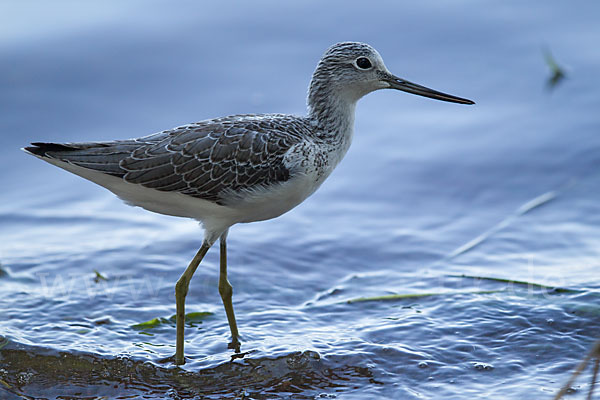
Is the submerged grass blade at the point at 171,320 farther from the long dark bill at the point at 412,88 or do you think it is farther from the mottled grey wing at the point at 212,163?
the long dark bill at the point at 412,88

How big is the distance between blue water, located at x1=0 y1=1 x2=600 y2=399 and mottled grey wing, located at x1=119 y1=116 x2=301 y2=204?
161cm

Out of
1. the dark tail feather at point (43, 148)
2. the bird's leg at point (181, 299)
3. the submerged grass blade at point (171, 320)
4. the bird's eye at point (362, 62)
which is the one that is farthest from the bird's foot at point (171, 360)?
the bird's eye at point (362, 62)

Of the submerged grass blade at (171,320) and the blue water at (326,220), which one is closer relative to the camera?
the blue water at (326,220)

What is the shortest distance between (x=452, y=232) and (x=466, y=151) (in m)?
1.93

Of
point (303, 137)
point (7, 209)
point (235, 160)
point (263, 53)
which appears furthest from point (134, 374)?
point (263, 53)

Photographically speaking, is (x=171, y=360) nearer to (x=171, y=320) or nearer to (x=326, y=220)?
(x=171, y=320)

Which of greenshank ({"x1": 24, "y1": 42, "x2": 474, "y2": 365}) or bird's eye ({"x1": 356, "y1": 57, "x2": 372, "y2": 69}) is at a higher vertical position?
bird's eye ({"x1": 356, "y1": 57, "x2": 372, "y2": 69})

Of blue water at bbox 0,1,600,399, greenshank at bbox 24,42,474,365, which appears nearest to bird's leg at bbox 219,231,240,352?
blue water at bbox 0,1,600,399

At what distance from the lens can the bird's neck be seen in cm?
802

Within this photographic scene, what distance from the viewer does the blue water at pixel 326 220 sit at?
301 inches

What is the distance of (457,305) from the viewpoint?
8.58 meters

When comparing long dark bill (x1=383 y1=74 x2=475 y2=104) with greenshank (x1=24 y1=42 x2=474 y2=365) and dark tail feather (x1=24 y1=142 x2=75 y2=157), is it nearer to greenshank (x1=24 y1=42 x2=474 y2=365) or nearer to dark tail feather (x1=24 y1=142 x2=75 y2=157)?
greenshank (x1=24 y1=42 x2=474 y2=365)

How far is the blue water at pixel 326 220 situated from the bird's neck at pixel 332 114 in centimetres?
186

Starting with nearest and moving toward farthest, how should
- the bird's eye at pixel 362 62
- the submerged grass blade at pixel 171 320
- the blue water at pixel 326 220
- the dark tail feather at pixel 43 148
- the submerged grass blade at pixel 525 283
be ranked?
the dark tail feather at pixel 43 148 < the blue water at pixel 326 220 < the bird's eye at pixel 362 62 < the submerged grass blade at pixel 171 320 < the submerged grass blade at pixel 525 283
